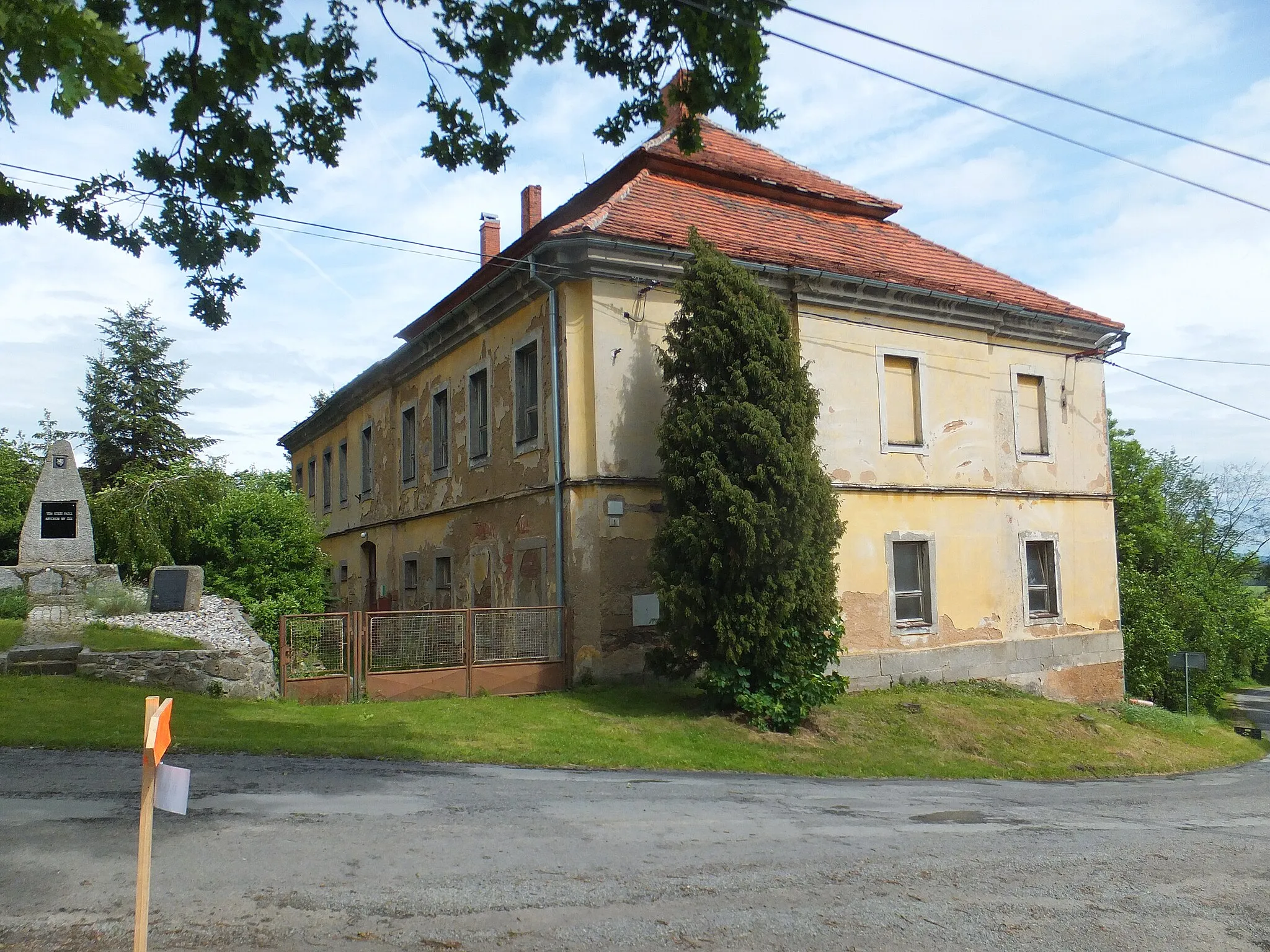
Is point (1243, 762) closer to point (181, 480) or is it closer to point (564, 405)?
point (564, 405)

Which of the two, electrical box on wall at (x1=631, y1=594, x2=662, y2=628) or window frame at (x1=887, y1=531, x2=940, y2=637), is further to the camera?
window frame at (x1=887, y1=531, x2=940, y2=637)

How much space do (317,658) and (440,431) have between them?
7.82m

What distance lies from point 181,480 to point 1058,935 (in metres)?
23.0

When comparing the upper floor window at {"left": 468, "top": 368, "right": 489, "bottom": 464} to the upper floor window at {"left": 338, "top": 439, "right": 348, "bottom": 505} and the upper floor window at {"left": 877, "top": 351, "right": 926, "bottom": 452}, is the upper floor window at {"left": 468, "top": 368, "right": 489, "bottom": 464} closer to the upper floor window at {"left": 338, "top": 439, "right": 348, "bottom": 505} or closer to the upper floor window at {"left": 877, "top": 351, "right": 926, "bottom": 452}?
the upper floor window at {"left": 877, "top": 351, "right": 926, "bottom": 452}

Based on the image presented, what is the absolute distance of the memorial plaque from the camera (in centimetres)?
1608

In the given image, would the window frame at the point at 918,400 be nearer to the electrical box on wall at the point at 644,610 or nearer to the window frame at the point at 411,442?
the electrical box on wall at the point at 644,610

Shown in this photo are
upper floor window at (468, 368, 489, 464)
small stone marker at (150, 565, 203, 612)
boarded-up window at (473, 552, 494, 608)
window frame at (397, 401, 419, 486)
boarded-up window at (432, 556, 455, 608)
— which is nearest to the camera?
small stone marker at (150, 565, 203, 612)

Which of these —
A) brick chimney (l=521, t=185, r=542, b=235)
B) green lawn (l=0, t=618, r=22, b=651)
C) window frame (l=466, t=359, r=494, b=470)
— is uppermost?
brick chimney (l=521, t=185, r=542, b=235)

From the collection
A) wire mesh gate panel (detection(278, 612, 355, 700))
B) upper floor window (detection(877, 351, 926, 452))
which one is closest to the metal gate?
wire mesh gate panel (detection(278, 612, 355, 700))

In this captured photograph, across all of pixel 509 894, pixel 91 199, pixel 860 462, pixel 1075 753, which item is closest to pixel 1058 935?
pixel 509 894

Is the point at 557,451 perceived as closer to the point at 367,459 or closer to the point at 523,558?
the point at 523,558

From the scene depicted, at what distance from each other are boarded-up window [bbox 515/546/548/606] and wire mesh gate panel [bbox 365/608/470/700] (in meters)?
1.81

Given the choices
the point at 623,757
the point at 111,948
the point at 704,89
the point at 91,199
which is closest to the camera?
the point at 111,948

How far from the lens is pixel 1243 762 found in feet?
56.4
